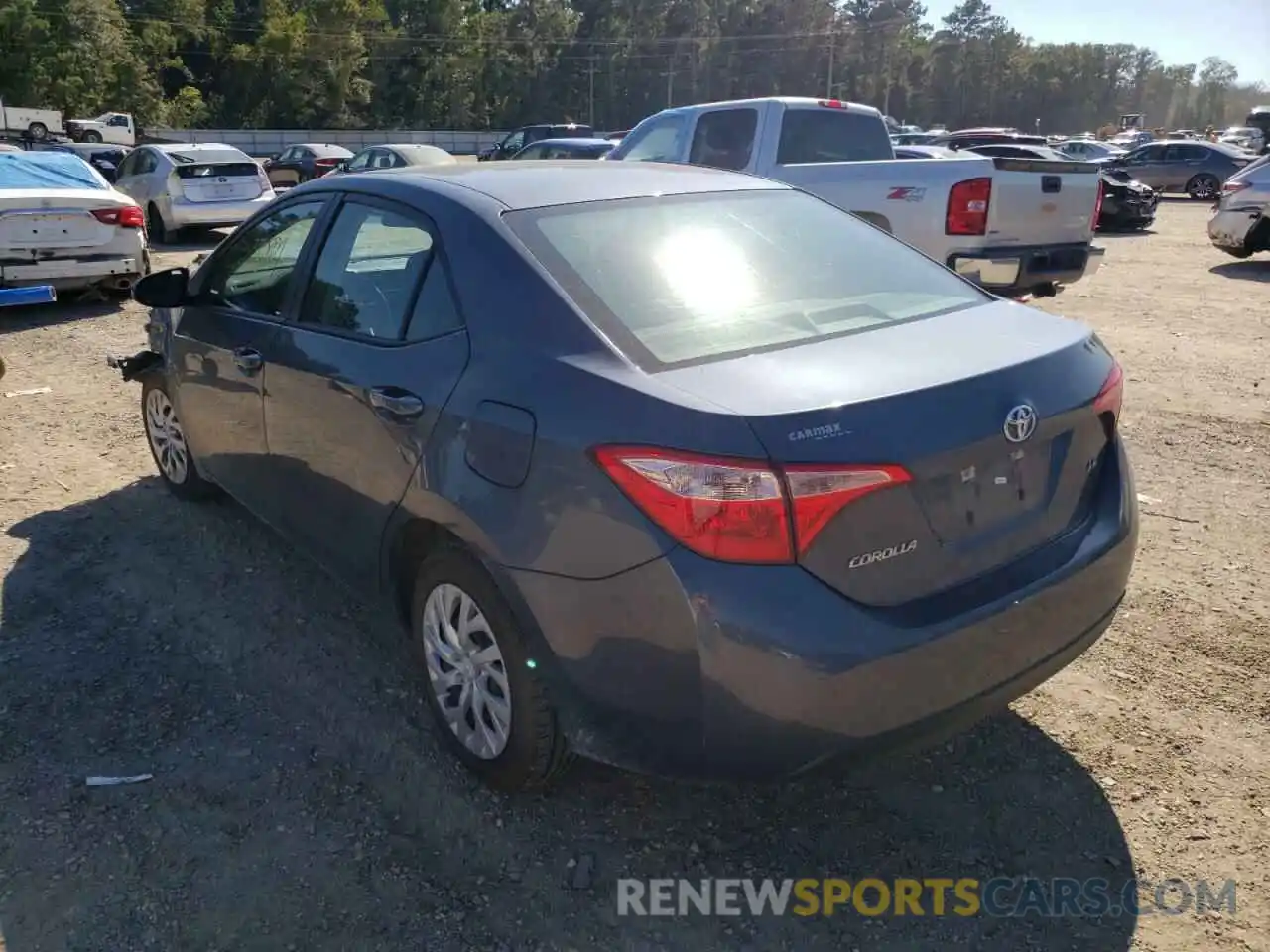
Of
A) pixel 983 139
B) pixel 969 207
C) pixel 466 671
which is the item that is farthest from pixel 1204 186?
pixel 466 671

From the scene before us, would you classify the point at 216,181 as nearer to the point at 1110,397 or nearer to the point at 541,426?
the point at 541,426

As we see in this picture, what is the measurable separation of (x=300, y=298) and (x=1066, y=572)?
8.88ft

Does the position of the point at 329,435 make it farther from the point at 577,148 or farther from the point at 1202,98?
the point at 1202,98

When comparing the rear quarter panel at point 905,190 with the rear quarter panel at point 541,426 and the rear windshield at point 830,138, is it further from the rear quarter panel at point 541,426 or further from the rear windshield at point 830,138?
the rear quarter panel at point 541,426

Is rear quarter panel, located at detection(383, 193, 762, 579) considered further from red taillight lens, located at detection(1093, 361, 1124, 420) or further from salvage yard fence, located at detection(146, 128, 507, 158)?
salvage yard fence, located at detection(146, 128, 507, 158)

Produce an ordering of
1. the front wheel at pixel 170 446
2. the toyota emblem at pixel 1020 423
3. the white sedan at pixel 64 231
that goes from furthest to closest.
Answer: the white sedan at pixel 64 231, the front wheel at pixel 170 446, the toyota emblem at pixel 1020 423

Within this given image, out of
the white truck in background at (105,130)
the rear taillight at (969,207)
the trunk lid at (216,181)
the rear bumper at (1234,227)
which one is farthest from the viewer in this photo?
the white truck in background at (105,130)

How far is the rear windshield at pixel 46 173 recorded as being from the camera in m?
10.1

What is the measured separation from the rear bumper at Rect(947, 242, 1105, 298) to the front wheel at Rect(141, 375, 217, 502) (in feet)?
18.3

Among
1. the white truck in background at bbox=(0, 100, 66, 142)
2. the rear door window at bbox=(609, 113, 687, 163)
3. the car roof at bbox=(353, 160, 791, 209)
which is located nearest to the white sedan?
the rear door window at bbox=(609, 113, 687, 163)

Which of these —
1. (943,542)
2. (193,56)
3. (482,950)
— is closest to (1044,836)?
(943,542)

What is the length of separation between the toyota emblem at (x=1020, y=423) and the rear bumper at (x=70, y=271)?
9693mm

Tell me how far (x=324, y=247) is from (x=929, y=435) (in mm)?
2336

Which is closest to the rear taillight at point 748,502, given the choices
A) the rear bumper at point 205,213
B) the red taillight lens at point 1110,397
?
the red taillight lens at point 1110,397
